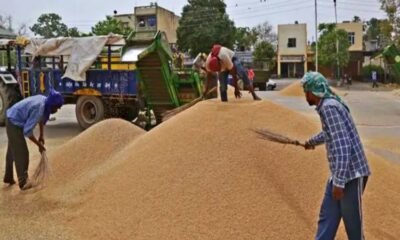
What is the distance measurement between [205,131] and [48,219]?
1.77 metres

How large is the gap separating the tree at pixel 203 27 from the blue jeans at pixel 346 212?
3466 cm

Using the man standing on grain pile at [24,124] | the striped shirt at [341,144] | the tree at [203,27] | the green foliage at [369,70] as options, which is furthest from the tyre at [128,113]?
the green foliage at [369,70]

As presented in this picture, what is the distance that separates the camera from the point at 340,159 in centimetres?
310

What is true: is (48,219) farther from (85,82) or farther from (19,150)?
(85,82)

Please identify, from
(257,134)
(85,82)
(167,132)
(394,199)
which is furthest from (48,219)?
(85,82)

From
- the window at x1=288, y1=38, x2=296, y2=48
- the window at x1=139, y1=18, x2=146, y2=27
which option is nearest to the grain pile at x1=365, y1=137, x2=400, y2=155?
the window at x1=139, y1=18, x2=146, y2=27

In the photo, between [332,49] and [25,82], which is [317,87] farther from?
[332,49]

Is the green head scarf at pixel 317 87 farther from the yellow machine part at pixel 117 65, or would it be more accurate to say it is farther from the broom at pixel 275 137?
the yellow machine part at pixel 117 65

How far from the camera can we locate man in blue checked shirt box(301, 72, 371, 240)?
10.2ft

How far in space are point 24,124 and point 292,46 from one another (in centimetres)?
4355

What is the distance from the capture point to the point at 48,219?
4.93 m

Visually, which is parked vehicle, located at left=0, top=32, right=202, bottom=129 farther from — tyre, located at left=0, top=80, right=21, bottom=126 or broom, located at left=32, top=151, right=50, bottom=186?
broom, located at left=32, top=151, right=50, bottom=186

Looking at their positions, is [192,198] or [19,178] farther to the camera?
[19,178]

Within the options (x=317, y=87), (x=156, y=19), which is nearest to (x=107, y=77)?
(x=317, y=87)
